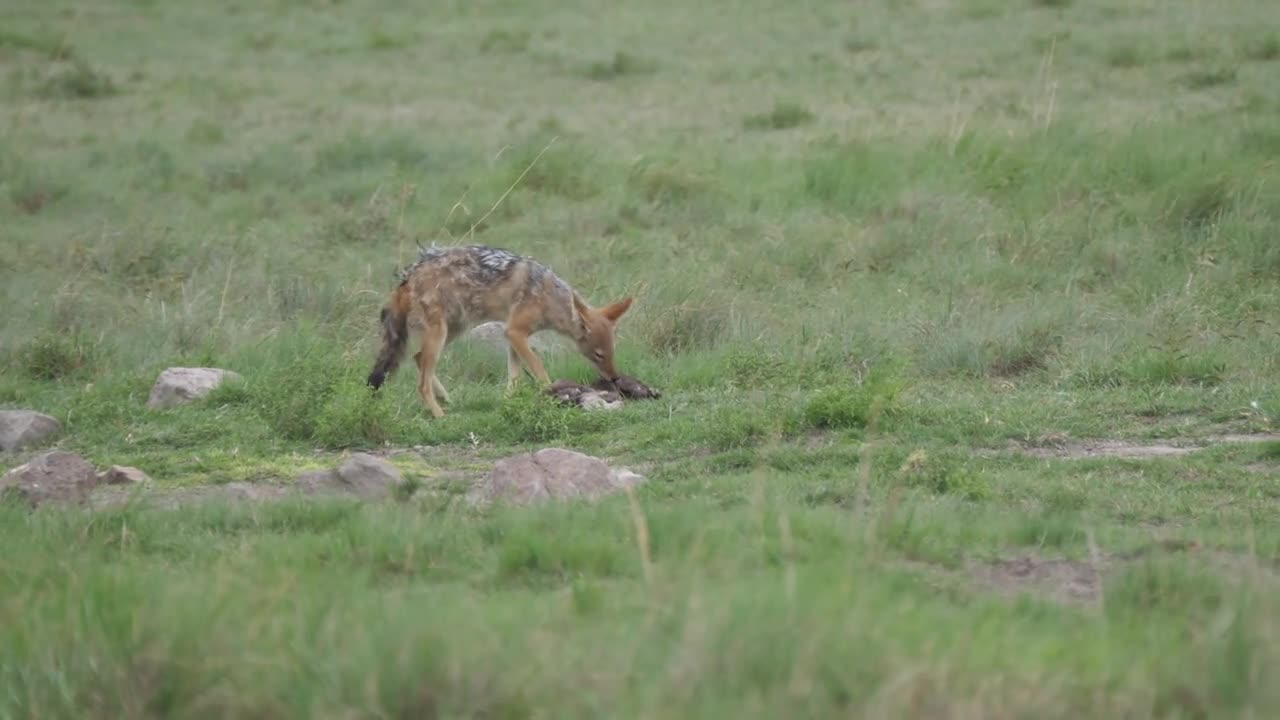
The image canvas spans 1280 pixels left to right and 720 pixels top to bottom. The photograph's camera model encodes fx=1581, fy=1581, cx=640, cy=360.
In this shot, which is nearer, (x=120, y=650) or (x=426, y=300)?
(x=120, y=650)

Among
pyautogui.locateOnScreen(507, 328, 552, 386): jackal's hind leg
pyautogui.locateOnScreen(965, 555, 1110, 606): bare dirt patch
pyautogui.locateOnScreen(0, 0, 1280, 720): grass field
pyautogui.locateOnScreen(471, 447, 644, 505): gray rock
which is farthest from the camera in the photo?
pyautogui.locateOnScreen(507, 328, 552, 386): jackal's hind leg

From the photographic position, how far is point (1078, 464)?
322 inches

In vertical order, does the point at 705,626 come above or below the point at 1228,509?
above

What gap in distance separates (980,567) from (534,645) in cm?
212

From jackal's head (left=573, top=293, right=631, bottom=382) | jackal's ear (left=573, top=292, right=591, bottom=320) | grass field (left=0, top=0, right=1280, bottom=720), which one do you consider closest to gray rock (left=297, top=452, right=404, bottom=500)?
grass field (left=0, top=0, right=1280, bottom=720)

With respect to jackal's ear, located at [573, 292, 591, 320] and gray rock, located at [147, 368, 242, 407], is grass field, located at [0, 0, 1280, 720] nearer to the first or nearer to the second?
gray rock, located at [147, 368, 242, 407]

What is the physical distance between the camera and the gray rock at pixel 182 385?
10227mm

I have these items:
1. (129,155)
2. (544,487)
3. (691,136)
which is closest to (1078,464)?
(544,487)

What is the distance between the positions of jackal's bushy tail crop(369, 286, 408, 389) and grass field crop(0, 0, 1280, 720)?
0.70 ft

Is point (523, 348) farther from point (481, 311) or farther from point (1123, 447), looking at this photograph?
point (1123, 447)

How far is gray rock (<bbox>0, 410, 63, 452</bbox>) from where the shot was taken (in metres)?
9.45

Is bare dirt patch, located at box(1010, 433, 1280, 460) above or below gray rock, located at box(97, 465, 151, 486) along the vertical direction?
below

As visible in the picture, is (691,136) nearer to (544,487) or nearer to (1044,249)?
(1044,249)

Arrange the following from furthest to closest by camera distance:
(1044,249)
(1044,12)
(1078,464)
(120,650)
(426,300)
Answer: (1044,12) → (1044,249) → (426,300) → (1078,464) → (120,650)
